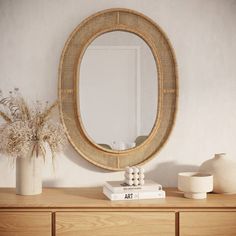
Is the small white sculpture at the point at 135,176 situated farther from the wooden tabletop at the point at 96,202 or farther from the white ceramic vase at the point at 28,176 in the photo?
the white ceramic vase at the point at 28,176

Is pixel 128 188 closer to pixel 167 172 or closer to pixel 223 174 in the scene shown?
pixel 167 172

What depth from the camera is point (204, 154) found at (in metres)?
2.41

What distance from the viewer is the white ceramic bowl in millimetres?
2008

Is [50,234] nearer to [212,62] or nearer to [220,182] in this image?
[220,182]

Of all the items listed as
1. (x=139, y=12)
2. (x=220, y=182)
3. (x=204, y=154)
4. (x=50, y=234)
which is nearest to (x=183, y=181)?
(x=220, y=182)

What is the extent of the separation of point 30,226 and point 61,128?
1.87 feet

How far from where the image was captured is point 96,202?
196cm

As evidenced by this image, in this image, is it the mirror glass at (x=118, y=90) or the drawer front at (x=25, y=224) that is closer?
the drawer front at (x=25, y=224)

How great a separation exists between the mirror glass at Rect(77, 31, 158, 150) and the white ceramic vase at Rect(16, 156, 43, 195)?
15.5 inches

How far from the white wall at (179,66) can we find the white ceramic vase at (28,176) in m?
0.25

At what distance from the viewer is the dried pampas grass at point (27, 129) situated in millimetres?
2057

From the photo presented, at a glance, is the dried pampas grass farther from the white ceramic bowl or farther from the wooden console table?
the white ceramic bowl

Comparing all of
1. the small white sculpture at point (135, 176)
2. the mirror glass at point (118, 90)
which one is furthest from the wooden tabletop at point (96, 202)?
the mirror glass at point (118, 90)

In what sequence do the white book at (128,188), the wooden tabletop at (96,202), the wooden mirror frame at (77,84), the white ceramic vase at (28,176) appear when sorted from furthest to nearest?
the wooden mirror frame at (77,84) → the white ceramic vase at (28,176) → the white book at (128,188) → the wooden tabletop at (96,202)
